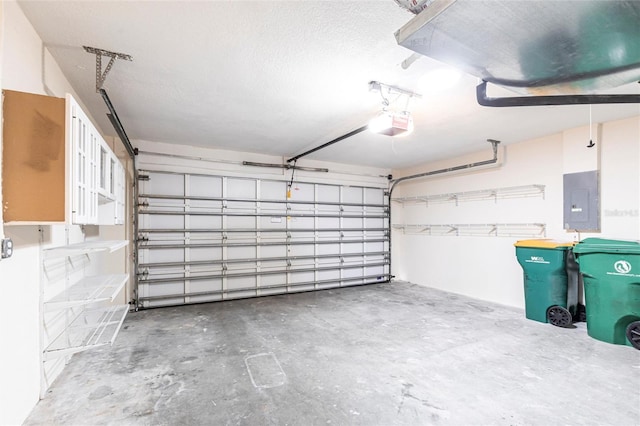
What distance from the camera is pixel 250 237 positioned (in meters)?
5.46

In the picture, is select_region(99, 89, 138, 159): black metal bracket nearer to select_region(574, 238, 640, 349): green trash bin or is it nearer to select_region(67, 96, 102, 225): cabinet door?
select_region(67, 96, 102, 225): cabinet door

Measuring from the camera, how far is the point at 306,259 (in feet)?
19.6

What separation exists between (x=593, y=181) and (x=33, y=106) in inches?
221

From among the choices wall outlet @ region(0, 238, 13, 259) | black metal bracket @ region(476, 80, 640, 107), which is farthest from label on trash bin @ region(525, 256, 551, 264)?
wall outlet @ region(0, 238, 13, 259)

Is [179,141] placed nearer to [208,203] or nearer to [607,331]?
[208,203]

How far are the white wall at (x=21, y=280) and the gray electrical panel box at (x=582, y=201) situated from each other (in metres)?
Answer: 5.75

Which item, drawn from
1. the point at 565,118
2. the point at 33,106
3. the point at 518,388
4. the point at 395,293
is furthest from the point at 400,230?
the point at 33,106

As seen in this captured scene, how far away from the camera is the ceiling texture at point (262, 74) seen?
5.96 feet

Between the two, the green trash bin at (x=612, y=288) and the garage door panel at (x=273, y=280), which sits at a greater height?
the green trash bin at (x=612, y=288)

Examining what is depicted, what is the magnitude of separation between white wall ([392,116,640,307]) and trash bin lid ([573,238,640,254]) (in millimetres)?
635

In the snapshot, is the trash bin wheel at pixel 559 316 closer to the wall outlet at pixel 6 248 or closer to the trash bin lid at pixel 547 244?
the trash bin lid at pixel 547 244

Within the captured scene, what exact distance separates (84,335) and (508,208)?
232 inches

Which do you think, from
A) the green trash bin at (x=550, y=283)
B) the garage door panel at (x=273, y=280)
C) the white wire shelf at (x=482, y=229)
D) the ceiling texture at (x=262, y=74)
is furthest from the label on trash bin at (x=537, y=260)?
the garage door panel at (x=273, y=280)

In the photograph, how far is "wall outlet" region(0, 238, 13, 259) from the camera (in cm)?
158
